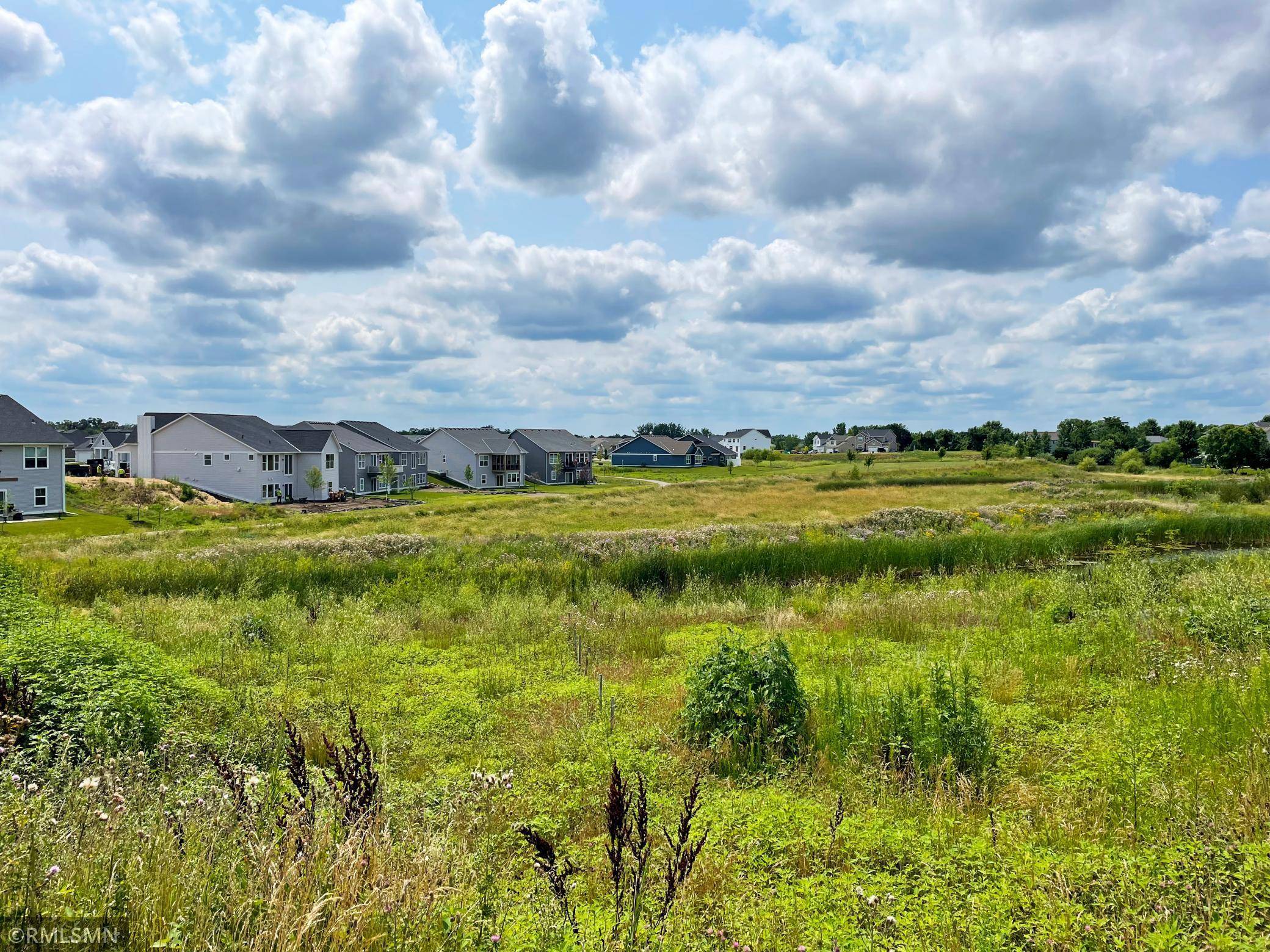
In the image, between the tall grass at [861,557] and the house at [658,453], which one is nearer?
the tall grass at [861,557]

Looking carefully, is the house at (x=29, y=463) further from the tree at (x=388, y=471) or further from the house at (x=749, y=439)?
the house at (x=749, y=439)

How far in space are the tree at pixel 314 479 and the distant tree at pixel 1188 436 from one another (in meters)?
106

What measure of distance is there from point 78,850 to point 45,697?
3.91 metres

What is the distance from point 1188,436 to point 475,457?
3929 inches

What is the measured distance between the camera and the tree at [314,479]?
60.4 m

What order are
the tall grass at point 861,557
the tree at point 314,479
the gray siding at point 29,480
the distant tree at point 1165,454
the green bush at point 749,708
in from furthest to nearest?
the distant tree at point 1165,454, the tree at point 314,479, the gray siding at point 29,480, the tall grass at point 861,557, the green bush at point 749,708

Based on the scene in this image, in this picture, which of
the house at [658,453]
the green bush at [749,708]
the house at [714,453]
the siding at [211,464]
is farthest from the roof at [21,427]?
the house at [714,453]

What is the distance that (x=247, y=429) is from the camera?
5969 cm

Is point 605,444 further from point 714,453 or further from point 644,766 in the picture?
point 644,766

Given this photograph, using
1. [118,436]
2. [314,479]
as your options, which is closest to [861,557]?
[314,479]

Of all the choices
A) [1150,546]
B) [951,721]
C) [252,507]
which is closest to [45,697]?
[951,721]

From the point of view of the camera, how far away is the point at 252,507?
49.1 m

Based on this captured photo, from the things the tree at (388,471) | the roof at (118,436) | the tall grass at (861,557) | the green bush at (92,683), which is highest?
the roof at (118,436)

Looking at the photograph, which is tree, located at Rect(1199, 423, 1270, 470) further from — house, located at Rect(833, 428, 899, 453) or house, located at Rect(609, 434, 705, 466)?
house, located at Rect(609, 434, 705, 466)
